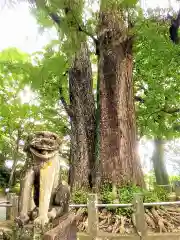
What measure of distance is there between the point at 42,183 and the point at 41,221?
51cm

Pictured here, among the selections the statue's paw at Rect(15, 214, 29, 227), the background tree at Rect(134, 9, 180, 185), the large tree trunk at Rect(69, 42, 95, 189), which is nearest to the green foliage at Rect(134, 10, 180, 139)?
the background tree at Rect(134, 9, 180, 185)

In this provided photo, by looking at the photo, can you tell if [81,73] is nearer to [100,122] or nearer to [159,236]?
[100,122]

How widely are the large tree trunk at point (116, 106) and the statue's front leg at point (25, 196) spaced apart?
4051 mm

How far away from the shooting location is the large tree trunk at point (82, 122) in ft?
26.8

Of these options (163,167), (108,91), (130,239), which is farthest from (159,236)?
(163,167)

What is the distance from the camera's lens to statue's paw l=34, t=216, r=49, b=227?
10.6 ft

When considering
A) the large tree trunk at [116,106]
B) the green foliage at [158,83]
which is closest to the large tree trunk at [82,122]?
the large tree trunk at [116,106]

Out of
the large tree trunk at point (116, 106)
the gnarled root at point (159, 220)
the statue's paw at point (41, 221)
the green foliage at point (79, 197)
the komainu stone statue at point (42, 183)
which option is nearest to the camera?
the statue's paw at point (41, 221)

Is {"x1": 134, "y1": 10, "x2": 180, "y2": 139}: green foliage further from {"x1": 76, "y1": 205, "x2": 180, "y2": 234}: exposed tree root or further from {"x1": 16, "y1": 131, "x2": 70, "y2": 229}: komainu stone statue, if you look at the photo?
{"x1": 16, "y1": 131, "x2": 70, "y2": 229}: komainu stone statue

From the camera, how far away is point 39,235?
311cm

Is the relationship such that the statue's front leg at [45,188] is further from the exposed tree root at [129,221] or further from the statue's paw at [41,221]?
the exposed tree root at [129,221]

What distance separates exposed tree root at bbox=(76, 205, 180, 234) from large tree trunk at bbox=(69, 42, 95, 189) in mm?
1333

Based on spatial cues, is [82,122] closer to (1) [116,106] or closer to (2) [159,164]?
(1) [116,106]

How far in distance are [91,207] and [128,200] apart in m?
1.25
